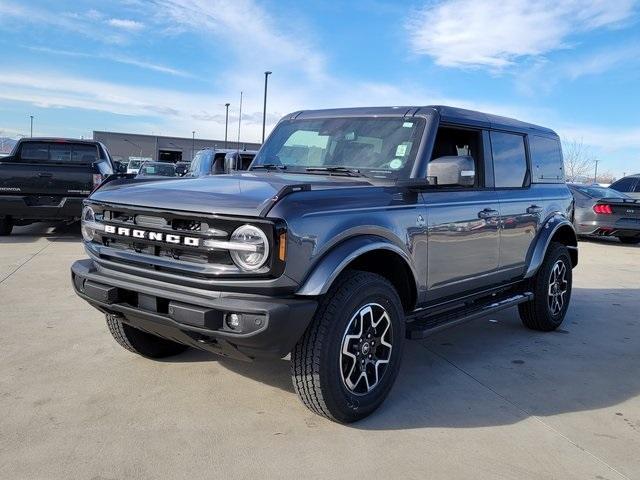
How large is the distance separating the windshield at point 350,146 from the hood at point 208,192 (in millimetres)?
279

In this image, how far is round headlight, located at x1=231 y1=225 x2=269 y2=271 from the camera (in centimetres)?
285

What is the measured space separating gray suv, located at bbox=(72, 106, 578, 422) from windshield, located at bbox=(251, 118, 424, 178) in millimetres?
12

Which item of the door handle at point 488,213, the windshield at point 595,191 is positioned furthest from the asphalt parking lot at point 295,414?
the windshield at point 595,191

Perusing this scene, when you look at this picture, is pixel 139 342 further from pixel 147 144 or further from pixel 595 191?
pixel 147 144

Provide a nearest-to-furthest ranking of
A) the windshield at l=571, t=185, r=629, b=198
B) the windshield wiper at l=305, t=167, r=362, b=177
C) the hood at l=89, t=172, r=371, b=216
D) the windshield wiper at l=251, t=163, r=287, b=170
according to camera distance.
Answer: the hood at l=89, t=172, r=371, b=216 → the windshield wiper at l=305, t=167, r=362, b=177 → the windshield wiper at l=251, t=163, r=287, b=170 → the windshield at l=571, t=185, r=629, b=198

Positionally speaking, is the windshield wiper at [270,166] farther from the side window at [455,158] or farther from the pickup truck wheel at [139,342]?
the pickup truck wheel at [139,342]

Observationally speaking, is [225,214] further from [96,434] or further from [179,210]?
[96,434]

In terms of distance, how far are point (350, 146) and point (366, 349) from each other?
166cm

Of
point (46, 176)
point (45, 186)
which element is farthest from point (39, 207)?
point (46, 176)

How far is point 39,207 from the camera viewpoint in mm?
9781

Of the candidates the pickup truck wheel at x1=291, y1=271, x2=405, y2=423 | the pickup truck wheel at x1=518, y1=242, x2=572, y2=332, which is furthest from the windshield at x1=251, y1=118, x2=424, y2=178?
the pickup truck wheel at x1=518, y1=242, x2=572, y2=332

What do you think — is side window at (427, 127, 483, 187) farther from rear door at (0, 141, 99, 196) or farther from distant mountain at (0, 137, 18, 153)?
distant mountain at (0, 137, 18, 153)

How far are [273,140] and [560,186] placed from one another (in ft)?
10.2

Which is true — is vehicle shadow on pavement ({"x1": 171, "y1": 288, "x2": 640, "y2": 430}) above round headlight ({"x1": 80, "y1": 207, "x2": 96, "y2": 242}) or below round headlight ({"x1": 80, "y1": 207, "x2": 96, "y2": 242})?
below
